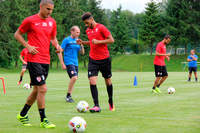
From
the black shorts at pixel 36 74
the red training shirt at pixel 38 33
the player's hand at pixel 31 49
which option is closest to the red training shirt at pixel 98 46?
the red training shirt at pixel 38 33

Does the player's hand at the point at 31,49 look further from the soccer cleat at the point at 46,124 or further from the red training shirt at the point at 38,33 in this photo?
the soccer cleat at the point at 46,124

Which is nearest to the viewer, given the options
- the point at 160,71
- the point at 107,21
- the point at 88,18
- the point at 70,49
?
the point at 88,18

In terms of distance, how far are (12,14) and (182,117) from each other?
45.1m

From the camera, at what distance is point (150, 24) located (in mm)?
66250

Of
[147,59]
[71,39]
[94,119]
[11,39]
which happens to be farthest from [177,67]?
[94,119]

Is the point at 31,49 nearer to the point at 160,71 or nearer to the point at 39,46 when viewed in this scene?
the point at 39,46

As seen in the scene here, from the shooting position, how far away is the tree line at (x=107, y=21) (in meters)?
48.2

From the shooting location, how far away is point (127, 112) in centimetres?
837

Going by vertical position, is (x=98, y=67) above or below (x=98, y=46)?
below

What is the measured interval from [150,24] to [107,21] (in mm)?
8870

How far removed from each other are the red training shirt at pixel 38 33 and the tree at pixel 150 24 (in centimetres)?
5993

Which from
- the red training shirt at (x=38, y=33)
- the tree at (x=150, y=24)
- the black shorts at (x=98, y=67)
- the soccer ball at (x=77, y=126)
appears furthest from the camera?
the tree at (x=150, y=24)

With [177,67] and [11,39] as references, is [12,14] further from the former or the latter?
[177,67]

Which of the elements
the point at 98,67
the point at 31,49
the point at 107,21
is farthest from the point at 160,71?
the point at 107,21
